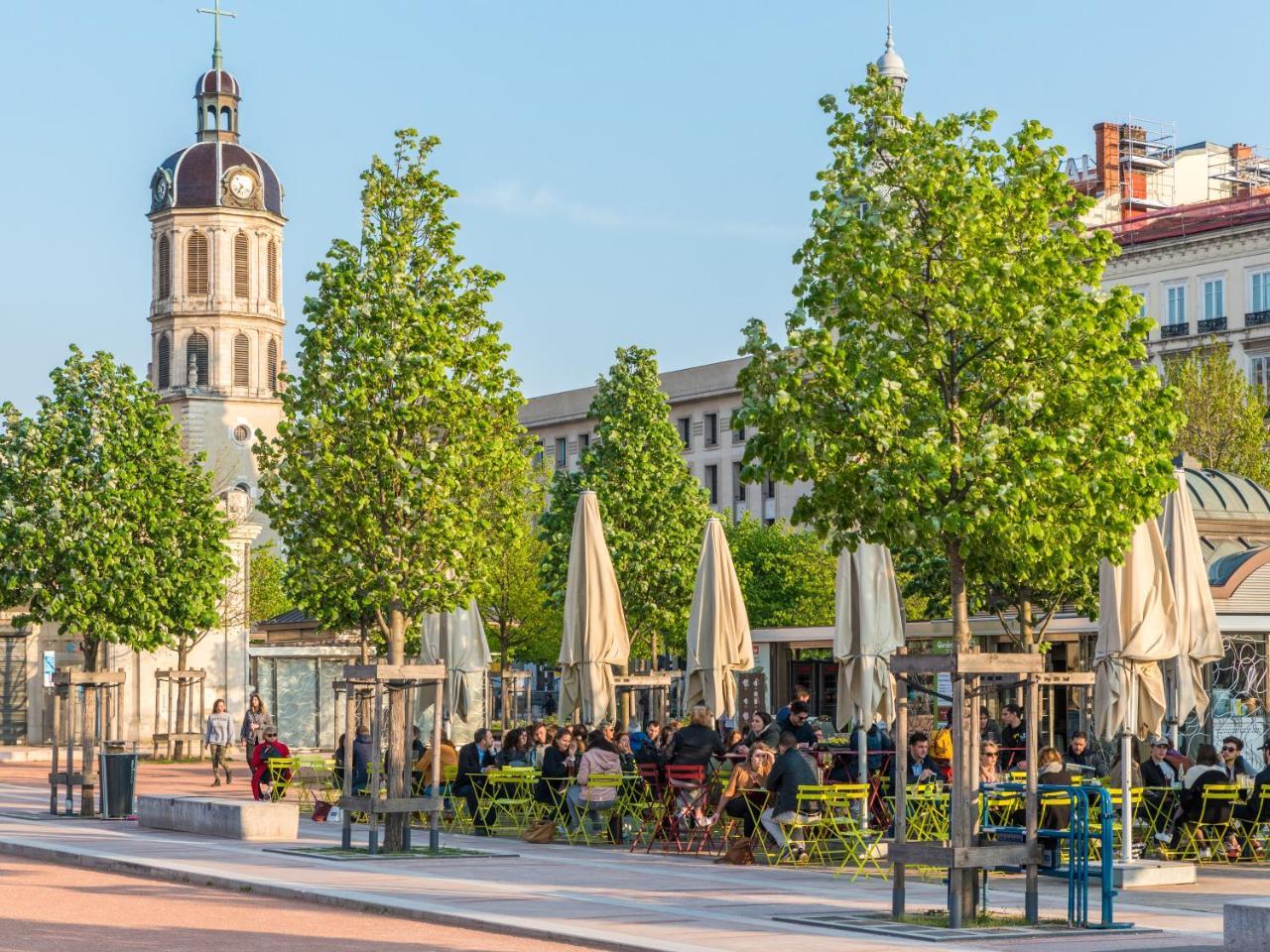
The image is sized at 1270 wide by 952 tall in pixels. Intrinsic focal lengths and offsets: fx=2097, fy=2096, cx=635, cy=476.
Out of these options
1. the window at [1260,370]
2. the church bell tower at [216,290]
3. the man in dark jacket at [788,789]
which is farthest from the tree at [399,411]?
the church bell tower at [216,290]

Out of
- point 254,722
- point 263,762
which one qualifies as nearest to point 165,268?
point 254,722

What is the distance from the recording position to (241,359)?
125438mm

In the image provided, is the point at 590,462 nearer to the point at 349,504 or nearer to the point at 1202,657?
the point at 349,504

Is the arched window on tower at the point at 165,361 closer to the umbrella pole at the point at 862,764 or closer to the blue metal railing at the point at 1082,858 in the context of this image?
the umbrella pole at the point at 862,764

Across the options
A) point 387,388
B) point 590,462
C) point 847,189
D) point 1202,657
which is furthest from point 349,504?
point 590,462

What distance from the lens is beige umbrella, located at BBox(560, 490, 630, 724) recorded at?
2698cm

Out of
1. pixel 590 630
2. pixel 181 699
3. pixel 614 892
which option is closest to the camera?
pixel 614 892

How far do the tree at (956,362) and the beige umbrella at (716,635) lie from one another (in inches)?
286

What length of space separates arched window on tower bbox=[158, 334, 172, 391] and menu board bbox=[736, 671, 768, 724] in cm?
8854

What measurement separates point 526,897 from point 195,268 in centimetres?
11251

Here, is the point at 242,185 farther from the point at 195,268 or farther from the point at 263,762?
the point at 263,762

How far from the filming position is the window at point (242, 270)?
12512 centimetres

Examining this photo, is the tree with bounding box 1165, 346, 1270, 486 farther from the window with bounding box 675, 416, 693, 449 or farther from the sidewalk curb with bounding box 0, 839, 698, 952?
the sidewalk curb with bounding box 0, 839, 698, 952

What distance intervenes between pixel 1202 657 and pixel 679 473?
1064 inches
